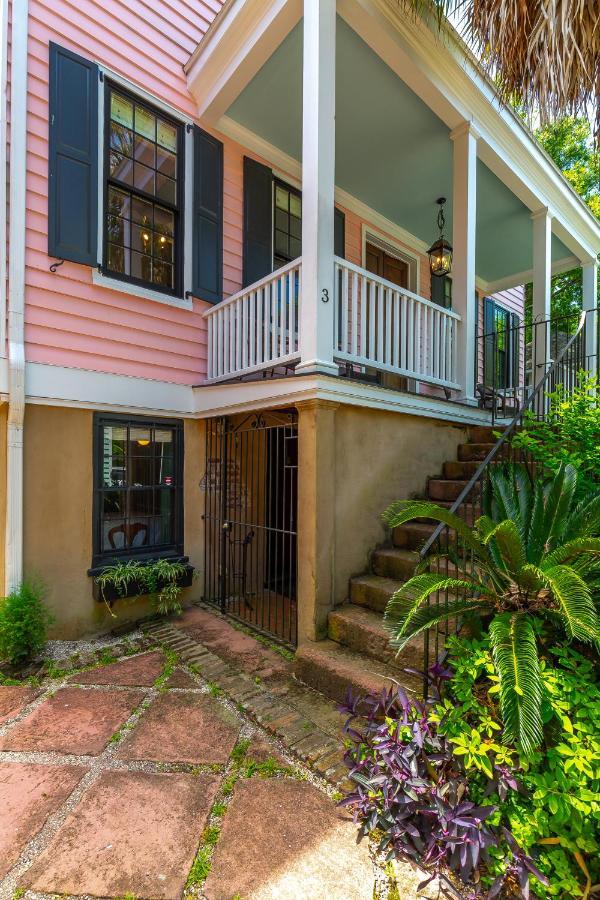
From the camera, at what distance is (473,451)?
477 centimetres

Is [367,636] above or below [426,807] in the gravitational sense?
above

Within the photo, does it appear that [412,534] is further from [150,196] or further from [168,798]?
[150,196]

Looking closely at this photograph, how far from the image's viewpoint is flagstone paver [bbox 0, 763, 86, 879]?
6.15 ft

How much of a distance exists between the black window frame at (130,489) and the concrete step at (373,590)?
6.65 feet

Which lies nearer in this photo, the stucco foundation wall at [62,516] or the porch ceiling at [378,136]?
the stucco foundation wall at [62,516]

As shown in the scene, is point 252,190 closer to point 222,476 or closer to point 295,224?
point 295,224

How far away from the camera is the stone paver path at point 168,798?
1.72 meters

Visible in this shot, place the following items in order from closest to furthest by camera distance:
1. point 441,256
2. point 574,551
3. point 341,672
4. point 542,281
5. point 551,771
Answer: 1. point 551,771
2. point 574,551
3. point 341,672
4. point 441,256
5. point 542,281

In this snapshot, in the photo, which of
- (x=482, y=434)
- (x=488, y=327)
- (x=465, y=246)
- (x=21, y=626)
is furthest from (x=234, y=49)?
(x=488, y=327)

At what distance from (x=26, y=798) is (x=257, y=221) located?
18.0 feet

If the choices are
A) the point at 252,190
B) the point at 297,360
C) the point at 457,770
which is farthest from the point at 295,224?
the point at 457,770

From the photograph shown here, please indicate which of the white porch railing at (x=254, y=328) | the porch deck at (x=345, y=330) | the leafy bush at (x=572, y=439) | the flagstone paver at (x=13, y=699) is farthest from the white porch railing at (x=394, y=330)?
the flagstone paver at (x=13, y=699)

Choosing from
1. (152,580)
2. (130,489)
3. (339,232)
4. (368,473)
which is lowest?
(152,580)

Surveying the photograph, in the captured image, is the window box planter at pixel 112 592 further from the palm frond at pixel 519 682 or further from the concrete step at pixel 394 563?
the palm frond at pixel 519 682
